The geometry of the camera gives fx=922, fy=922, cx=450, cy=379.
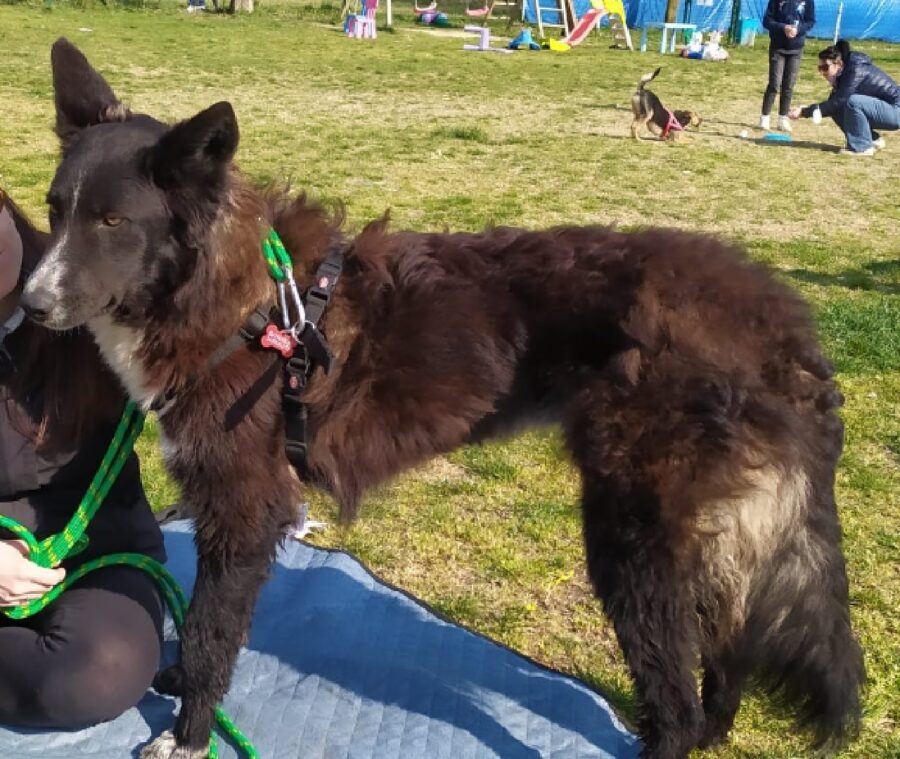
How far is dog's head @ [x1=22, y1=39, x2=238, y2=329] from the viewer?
2.30 m

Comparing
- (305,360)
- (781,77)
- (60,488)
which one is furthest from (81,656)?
(781,77)

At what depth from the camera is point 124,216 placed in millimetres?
2330

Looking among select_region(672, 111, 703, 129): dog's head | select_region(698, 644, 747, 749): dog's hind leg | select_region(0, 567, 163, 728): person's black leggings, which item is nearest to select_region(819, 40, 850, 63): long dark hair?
select_region(672, 111, 703, 129): dog's head

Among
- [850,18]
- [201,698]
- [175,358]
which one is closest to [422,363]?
[175,358]

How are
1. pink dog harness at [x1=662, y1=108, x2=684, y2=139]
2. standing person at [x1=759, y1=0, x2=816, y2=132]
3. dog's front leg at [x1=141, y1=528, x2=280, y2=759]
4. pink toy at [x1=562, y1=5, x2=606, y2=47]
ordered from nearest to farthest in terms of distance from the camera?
dog's front leg at [x1=141, y1=528, x2=280, y2=759] < pink dog harness at [x1=662, y1=108, x2=684, y2=139] < standing person at [x1=759, y1=0, x2=816, y2=132] < pink toy at [x1=562, y1=5, x2=606, y2=47]

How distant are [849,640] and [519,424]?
1.11m

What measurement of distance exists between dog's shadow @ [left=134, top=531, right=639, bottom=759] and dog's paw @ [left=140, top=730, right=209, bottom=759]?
70 mm

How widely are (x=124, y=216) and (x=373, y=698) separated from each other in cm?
175

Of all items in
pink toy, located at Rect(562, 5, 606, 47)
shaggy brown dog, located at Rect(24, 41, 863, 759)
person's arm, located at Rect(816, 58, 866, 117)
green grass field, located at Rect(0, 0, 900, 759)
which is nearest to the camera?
shaggy brown dog, located at Rect(24, 41, 863, 759)

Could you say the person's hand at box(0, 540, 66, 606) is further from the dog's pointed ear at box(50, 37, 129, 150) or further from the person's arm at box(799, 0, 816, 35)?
the person's arm at box(799, 0, 816, 35)

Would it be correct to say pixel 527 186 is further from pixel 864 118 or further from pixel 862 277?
pixel 864 118

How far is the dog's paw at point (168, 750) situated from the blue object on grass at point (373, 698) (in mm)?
88

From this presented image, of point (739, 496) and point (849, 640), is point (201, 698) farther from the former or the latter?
point (849, 640)

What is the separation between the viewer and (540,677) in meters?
3.19
